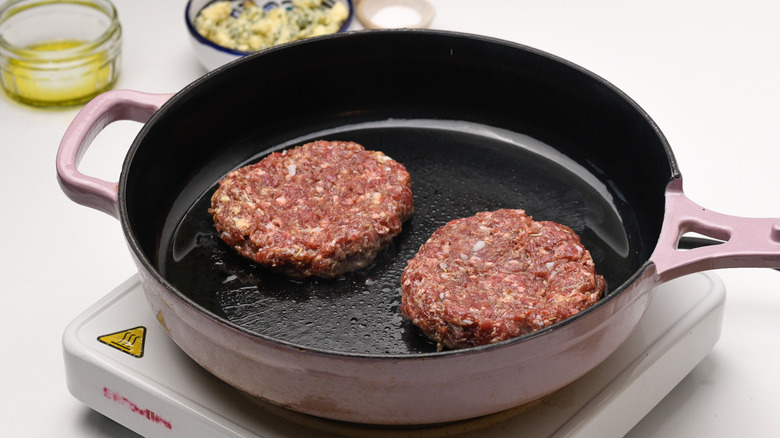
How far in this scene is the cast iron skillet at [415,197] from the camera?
5.88 ft

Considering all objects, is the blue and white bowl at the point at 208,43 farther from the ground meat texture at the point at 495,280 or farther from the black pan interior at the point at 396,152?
the ground meat texture at the point at 495,280

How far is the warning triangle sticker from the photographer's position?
2164 mm

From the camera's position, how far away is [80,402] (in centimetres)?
242

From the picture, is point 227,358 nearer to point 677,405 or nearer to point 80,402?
point 80,402

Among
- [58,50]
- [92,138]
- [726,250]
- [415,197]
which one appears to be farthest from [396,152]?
[58,50]

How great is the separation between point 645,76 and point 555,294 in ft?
5.29

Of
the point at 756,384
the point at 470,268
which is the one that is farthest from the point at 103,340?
the point at 756,384

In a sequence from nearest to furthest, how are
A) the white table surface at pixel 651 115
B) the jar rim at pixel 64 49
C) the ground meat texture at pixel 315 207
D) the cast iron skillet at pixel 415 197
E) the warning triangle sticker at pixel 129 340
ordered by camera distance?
the cast iron skillet at pixel 415 197, the warning triangle sticker at pixel 129 340, the ground meat texture at pixel 315 207, the white table surface at pixel 651 115, the jar rim at pixel 64 49

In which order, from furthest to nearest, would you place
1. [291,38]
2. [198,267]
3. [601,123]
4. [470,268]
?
[291,38], [601,123], [198,267], [470,268]

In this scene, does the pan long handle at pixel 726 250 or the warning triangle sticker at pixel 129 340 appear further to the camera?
the warning triangle sticker at pixel 129 340

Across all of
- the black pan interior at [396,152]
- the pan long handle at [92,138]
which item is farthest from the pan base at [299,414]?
the pan long handle at [92,138]

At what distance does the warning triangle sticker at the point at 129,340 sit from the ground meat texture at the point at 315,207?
0.30 m

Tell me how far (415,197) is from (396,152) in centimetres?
20

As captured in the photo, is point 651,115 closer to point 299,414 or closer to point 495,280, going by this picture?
point 495,280
